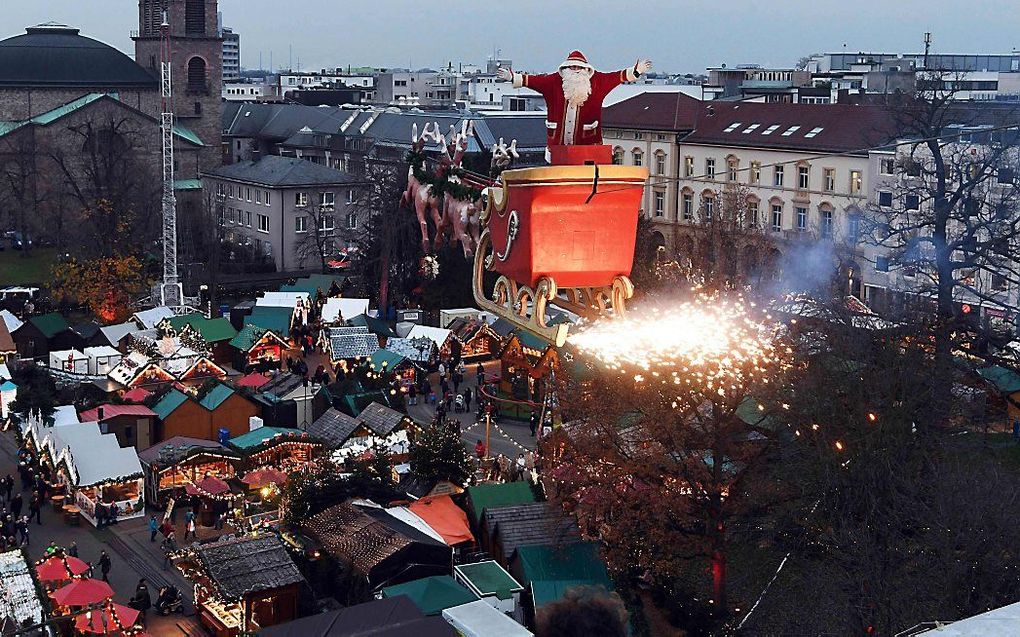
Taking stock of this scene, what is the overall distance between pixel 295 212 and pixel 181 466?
26.5 metres

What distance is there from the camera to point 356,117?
59.3 meters

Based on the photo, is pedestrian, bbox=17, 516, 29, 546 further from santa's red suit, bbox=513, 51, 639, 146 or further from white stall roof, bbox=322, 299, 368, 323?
white stall roof, bbox=322, 299, 368, 323

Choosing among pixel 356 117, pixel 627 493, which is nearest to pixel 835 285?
pixel 627 493

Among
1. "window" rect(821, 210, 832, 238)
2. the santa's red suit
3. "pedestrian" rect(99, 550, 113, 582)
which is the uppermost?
the santa's red suit

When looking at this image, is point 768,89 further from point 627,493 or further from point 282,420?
point 627,493

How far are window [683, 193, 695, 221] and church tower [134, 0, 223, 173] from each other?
73.0 ft

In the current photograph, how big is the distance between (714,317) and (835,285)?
9421mm

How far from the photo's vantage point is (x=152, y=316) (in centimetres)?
3234

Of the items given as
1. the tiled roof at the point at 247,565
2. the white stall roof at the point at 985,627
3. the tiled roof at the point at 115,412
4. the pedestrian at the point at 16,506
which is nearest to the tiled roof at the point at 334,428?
the tiled roof at the point at 115,412

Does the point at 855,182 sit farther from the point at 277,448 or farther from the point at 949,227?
the point at 277,448

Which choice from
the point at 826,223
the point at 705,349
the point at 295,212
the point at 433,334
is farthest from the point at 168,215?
the point at 705,349

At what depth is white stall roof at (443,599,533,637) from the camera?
1406 centimetres

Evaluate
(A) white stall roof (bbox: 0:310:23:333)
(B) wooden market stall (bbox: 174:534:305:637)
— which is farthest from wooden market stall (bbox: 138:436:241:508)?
(A) white stall roof (bbox: 0:310:23:333)

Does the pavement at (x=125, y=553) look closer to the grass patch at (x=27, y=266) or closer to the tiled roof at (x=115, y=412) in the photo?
the tiled roof at (x=115, y=412)
